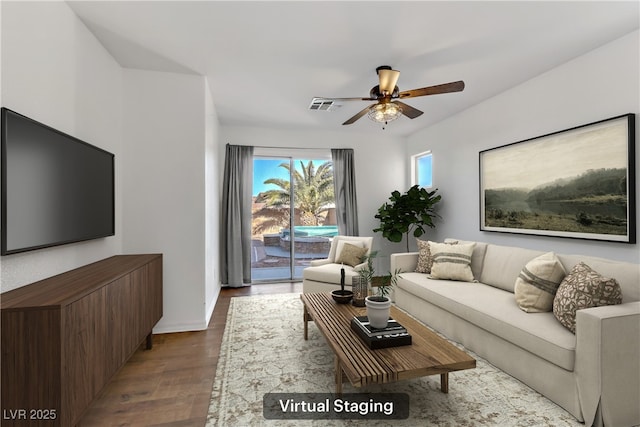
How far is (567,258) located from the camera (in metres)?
2.45

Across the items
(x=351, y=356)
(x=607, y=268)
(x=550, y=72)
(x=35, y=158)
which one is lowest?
(x=351, y=356)

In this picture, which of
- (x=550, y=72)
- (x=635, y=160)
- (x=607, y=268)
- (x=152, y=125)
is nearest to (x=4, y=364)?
(x=152, y=125)

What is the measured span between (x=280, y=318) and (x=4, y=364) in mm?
2386

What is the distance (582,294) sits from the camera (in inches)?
76.0

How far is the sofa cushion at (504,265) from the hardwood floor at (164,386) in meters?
2.69

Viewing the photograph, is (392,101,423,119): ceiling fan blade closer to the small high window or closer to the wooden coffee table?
the wooden coffee table

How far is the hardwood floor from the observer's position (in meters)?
1.83

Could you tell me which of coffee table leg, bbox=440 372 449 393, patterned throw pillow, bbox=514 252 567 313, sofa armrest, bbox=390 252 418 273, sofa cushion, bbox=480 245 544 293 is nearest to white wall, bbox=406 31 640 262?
sofa cushion, bbox=480 245 544 293

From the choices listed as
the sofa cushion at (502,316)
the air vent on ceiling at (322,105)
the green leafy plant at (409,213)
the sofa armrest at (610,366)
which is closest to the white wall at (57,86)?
the air vent on ceiling at (322,105)

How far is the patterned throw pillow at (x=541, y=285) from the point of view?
2281 millimetres

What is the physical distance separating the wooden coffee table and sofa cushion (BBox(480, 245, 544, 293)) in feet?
4.11

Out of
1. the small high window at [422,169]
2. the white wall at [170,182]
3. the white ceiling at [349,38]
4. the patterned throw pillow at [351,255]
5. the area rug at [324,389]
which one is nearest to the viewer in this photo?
the area rug at [324,389]

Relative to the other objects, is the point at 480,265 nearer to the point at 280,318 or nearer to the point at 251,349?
the point at 280,318

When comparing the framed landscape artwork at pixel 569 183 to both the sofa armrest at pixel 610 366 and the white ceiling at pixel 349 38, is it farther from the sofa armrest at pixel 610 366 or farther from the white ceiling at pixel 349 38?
the sofa armrest at pixel 610 366
